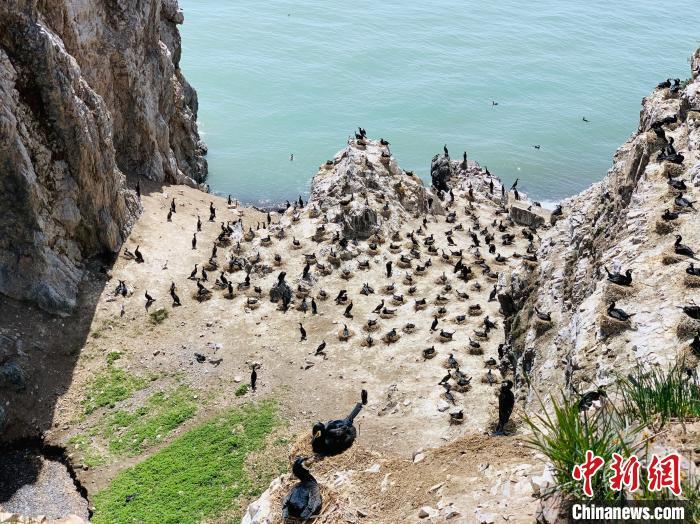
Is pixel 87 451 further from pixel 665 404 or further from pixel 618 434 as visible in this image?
pixel 618 434

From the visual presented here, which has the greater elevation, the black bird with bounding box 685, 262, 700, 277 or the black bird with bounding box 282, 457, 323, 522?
the black bird with bounding box 685, 262, 700, 277

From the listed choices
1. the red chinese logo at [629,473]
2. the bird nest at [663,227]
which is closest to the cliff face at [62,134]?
the bird nest at [663,227]

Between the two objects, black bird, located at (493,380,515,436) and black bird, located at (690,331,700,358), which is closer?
Answer: black bird, located at (690,331,700,358)

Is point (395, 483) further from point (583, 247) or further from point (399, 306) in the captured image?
point (399, 306)

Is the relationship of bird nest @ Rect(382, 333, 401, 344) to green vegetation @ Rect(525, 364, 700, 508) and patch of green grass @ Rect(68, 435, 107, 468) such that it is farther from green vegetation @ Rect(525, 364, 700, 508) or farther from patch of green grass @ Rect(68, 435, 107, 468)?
green vegetation @ Rect(525, 364, 700, 508)

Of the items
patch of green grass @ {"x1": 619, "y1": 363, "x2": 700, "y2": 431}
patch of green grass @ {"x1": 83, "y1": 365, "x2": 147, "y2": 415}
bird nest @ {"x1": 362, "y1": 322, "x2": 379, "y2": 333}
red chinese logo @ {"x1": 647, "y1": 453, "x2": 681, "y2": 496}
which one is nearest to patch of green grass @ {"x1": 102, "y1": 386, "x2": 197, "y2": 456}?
patch of green grass @ {"x1": 83, "y1": 365, "x2": 147, "y2": 415}

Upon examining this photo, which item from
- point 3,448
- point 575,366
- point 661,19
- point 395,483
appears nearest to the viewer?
point 395,483

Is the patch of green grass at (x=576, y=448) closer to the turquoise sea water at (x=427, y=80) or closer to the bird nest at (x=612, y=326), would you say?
the bird nest at (x=612, y=326)

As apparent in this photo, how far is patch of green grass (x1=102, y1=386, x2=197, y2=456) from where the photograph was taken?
3055cm

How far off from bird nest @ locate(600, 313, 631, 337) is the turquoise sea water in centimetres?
6150

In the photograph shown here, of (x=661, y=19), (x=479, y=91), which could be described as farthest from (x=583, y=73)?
(x=661, y=19)

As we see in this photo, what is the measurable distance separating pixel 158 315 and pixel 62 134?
11.5m

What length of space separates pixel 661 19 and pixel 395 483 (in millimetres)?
139180

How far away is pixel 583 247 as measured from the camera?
1088 inches
